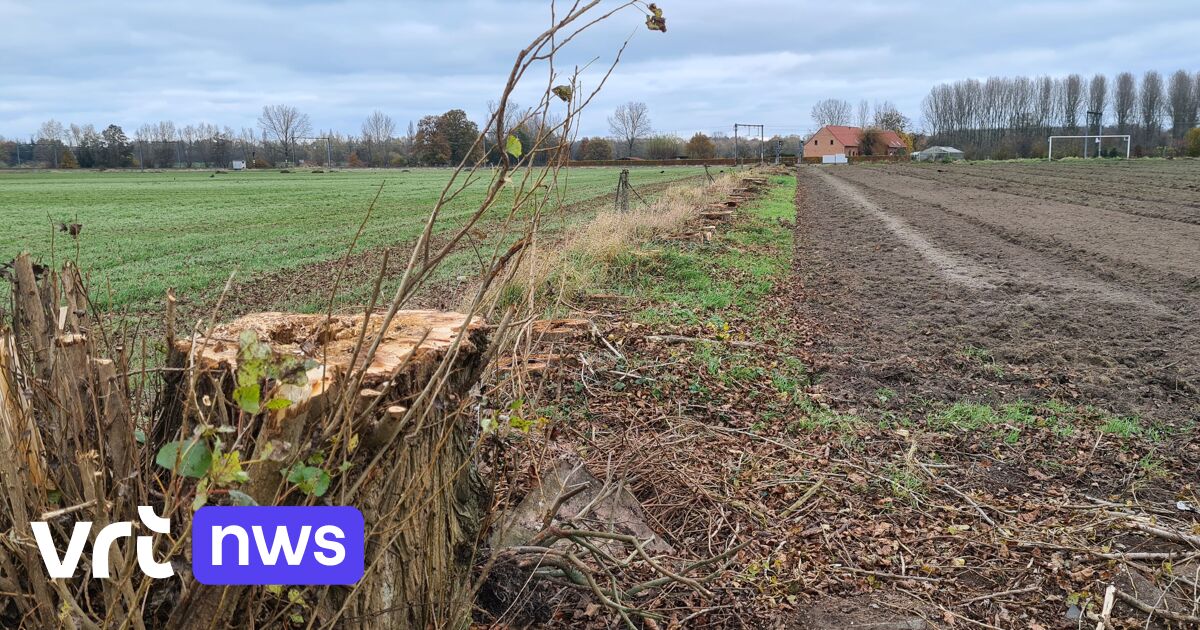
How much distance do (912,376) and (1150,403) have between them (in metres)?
1.46

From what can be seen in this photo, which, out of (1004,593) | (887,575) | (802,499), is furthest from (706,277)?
(1004,593)

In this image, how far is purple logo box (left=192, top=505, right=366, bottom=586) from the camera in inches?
72.2

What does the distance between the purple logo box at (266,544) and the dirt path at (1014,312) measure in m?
4.37

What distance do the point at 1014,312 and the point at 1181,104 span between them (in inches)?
5096

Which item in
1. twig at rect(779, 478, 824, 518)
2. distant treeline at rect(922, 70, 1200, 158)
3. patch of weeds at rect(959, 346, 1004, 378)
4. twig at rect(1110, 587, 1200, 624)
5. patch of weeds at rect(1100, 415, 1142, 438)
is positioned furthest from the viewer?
distant treeline at rect(922, 70, 1200, 158)

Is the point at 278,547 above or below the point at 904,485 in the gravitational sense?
above

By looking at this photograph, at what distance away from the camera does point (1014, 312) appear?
8.16m

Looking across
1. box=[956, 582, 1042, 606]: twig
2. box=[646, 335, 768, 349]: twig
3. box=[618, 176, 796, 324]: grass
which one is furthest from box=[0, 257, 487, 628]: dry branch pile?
box=[618, 176, 796, 324]: grass

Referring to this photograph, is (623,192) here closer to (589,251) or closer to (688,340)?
(589,251)

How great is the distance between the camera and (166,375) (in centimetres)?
250

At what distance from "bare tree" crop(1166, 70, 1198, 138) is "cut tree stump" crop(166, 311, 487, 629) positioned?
132 meters

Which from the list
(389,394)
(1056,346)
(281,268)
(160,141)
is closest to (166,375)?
(389,394)

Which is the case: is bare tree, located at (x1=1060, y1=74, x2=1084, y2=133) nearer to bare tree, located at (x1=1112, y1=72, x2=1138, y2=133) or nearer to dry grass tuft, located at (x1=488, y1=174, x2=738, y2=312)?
bare tree, located at (x1=1112, y1=72, x2=1138, y2=133)

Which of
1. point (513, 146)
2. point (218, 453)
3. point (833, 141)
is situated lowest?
point (218, 453)
